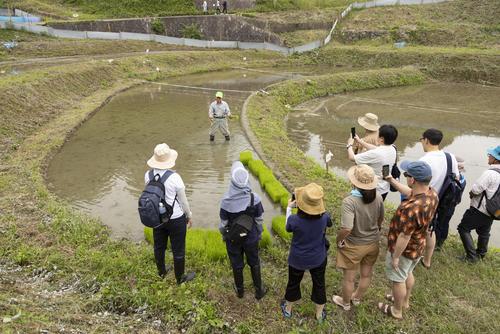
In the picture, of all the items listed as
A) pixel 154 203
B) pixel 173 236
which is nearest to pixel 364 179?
pixel 154 203

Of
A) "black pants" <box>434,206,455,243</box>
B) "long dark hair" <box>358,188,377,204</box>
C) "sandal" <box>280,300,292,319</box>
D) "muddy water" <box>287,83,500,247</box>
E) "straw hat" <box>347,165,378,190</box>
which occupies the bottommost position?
"muddy water" <box>287,83,500,247</box>

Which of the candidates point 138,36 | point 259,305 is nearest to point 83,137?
point 259,305

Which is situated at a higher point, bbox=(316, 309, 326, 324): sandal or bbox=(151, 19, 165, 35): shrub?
bbox=(151, 19, 165, 35): shrub

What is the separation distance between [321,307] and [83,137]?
933cm

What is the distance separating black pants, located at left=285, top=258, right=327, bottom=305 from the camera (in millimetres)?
4074

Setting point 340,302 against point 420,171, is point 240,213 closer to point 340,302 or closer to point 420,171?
point 340,302

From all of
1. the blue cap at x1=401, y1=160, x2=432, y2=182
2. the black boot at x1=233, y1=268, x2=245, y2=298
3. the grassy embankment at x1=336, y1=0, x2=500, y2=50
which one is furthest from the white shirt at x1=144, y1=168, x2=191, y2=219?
the grassy embankment at x1=336, y1=0, x2=500, y2=50

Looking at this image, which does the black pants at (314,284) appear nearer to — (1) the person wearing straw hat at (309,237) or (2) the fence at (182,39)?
(1) the person wearing straw hat at (309,237)

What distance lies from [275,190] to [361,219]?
3.75m

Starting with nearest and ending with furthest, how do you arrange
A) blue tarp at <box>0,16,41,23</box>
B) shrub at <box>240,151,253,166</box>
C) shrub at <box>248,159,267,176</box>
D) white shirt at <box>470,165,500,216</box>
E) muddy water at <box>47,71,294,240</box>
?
white shirt at <box>470,165,500,216</box> → muddy water at <box>47,71,294,240</box> → shrub at <box>248,159,267,176</box> → shrub at <box>240,151,253,166</box> → blue tarp at <box>0,16,41,23</box>

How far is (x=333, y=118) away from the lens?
1496cm

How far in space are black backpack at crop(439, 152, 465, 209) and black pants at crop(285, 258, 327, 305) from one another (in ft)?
6.66

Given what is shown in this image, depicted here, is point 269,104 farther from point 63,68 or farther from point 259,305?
point 259,305

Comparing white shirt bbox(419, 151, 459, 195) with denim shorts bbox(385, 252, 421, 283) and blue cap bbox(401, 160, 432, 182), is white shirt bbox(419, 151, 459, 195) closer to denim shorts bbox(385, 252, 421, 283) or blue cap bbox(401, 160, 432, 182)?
blue cap bbox(401, 160, 432, 182)
